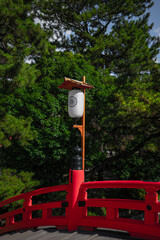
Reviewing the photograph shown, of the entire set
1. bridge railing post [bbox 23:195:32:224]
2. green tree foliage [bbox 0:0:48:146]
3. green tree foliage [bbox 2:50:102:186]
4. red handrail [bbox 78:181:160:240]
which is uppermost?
green tree foliage [bbox 0:0:48:146]

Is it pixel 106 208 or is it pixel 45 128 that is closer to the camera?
pixel 106 208

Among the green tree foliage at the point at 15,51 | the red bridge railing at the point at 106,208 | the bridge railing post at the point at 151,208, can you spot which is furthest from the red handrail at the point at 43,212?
the green tree foliage at the point at 15,51

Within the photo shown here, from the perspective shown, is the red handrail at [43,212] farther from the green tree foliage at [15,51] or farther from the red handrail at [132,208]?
the green tree foliage at [15,51]

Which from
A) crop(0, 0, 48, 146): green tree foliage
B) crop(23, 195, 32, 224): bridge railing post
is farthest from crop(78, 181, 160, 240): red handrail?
crop(0, 0, 48, 146): green tree foliage

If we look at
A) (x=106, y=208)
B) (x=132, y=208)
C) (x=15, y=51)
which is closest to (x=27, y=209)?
(x=106, y=208)

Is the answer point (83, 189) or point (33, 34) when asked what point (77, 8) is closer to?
point (33, 34)

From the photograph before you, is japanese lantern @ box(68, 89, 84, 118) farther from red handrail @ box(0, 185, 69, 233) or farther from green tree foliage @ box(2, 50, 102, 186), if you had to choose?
green tree foliage @ box(2, 50, 102, 186)

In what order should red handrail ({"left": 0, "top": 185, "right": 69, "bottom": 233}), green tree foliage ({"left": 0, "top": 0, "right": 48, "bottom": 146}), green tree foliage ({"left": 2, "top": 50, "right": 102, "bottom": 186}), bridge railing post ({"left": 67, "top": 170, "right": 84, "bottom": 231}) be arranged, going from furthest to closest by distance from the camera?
green tree foliage ({"left": 2, "top": 50, "right": 102, "bottom": 186}) < green tree foliage ({"left": 0, "top": 0, "right": 48, "bottom": 146}) < red handrail ({"left": 0, "top": 185, "right": 69, "bottom": 233}) < bridge railing post ({"left": 67, "top": 170, "right": 84, "bottom": 231})

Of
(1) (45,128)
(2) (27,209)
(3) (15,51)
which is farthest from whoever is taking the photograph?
(3) (15,51)

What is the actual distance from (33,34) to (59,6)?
8384 millimetres

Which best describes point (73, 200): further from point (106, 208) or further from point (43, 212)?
point (43, 212)

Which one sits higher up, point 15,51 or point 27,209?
point 15,51

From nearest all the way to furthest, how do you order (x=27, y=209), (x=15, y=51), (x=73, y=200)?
(x=73, y=200) → (x=27, y=209) → (x=15, y=51)

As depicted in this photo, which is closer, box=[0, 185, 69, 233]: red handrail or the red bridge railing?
the red bridge railing
